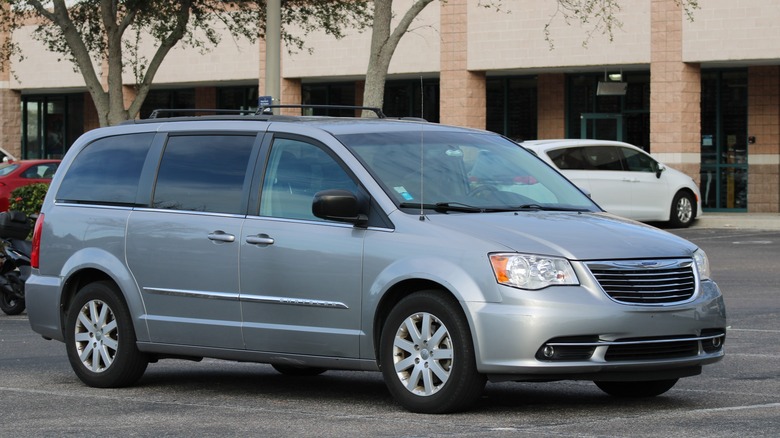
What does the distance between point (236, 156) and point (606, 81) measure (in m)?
27.7

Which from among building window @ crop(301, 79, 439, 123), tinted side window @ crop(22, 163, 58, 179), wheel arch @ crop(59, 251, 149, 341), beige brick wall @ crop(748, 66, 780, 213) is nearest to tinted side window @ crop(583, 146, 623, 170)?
beige brick wall @ crop(748, 66, 780, 213)

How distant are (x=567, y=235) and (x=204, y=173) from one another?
261 cm

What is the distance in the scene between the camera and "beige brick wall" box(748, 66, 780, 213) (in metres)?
34.6

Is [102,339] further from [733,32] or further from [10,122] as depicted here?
[10,122]

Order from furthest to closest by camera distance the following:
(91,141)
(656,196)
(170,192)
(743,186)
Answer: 1. (743,186)
2. (656,196)
3. (91,141)
4. (170,192)

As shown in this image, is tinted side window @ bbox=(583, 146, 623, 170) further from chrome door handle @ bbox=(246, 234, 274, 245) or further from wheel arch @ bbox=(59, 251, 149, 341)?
chrome door handle @ bbox=(246, 234, 274, 245)

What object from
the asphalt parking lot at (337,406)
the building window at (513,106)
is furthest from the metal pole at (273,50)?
the building window at (513,106)

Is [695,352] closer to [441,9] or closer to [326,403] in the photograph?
[326,403]

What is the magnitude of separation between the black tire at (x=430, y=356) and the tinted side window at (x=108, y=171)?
2.50m

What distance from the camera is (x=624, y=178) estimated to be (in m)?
28.9

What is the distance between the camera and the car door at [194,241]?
9562 mm

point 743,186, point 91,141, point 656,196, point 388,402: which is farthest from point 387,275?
point 743,186

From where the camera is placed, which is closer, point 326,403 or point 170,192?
point 326,403

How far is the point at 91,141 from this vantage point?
35.8ft
